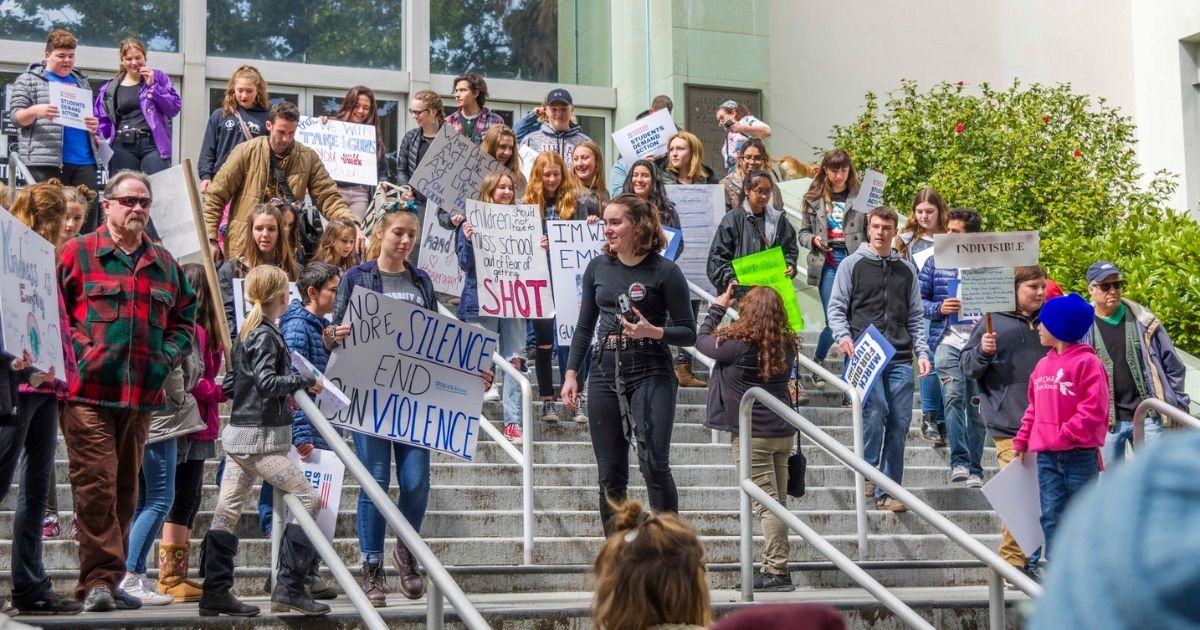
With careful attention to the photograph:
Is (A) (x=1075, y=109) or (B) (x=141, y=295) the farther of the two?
(A) (x=1075, y=109)

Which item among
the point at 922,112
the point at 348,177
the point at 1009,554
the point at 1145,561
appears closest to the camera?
the point at 1145,561

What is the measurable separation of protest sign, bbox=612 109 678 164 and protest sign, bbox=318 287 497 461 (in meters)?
5.92

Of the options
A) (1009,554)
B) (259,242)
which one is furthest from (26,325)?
(1009,554)

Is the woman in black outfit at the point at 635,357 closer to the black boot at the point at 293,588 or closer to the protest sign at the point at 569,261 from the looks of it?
the black boot at the point at 293,588

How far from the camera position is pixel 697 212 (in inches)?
478

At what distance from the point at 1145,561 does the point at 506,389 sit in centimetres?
873

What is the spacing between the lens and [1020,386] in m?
8.82

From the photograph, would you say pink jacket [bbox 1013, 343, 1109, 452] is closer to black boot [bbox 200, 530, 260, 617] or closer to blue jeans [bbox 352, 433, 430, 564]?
blue jeans [bbox 352, 433, 430, 564]

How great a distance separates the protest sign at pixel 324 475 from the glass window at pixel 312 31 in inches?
411

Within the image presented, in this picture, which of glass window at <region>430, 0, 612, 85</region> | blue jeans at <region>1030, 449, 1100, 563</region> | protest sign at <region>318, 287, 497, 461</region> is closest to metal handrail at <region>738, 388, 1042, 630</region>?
blue jeans at <region>1030, 449, 1100, 563</region>

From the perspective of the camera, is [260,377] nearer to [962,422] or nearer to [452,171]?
[452,171]

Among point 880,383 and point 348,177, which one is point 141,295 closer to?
point 880,383

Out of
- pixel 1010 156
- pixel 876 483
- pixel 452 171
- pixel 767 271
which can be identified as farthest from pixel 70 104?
pixel 1010 156

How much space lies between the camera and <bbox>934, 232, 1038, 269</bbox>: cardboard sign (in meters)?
8.70
